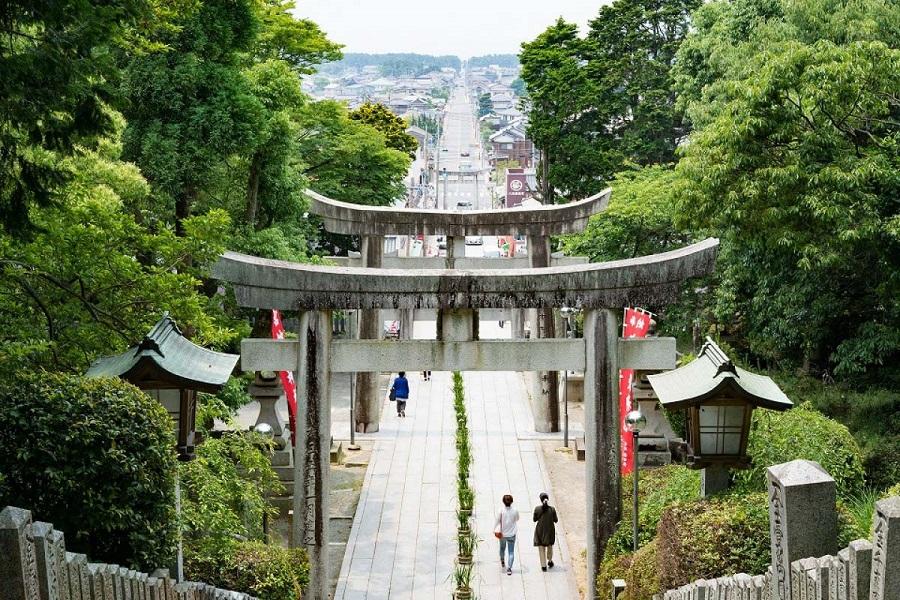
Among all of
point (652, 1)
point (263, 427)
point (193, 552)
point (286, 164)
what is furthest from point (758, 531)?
point (652, 1)

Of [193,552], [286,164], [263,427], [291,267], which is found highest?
[286,164]

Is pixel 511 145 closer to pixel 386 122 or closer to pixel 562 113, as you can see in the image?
pixel 386 122

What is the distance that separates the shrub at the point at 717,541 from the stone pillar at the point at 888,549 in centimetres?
391

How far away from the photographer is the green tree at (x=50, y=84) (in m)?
9.88

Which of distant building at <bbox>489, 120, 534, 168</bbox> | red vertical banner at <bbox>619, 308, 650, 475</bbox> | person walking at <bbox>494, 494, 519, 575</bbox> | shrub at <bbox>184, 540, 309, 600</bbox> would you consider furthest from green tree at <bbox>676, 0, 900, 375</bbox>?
distant building at <bbox>489, 120, 534, 168</bbox>

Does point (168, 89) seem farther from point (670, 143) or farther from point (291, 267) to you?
point (670, 143)

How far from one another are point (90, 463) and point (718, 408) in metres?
6.20

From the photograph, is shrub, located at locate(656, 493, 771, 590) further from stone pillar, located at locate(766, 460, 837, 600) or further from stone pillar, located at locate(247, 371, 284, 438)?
stone pillar, located at locate(247, 371, 284, 438)

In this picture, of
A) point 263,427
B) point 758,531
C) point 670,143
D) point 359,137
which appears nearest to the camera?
point 758,531

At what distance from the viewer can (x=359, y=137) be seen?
36594mm

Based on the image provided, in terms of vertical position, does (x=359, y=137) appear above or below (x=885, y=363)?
above

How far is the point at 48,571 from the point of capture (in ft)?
21.4

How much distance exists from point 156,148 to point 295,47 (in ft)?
45.5

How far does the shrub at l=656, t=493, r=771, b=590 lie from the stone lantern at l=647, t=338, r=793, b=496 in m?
0.85
